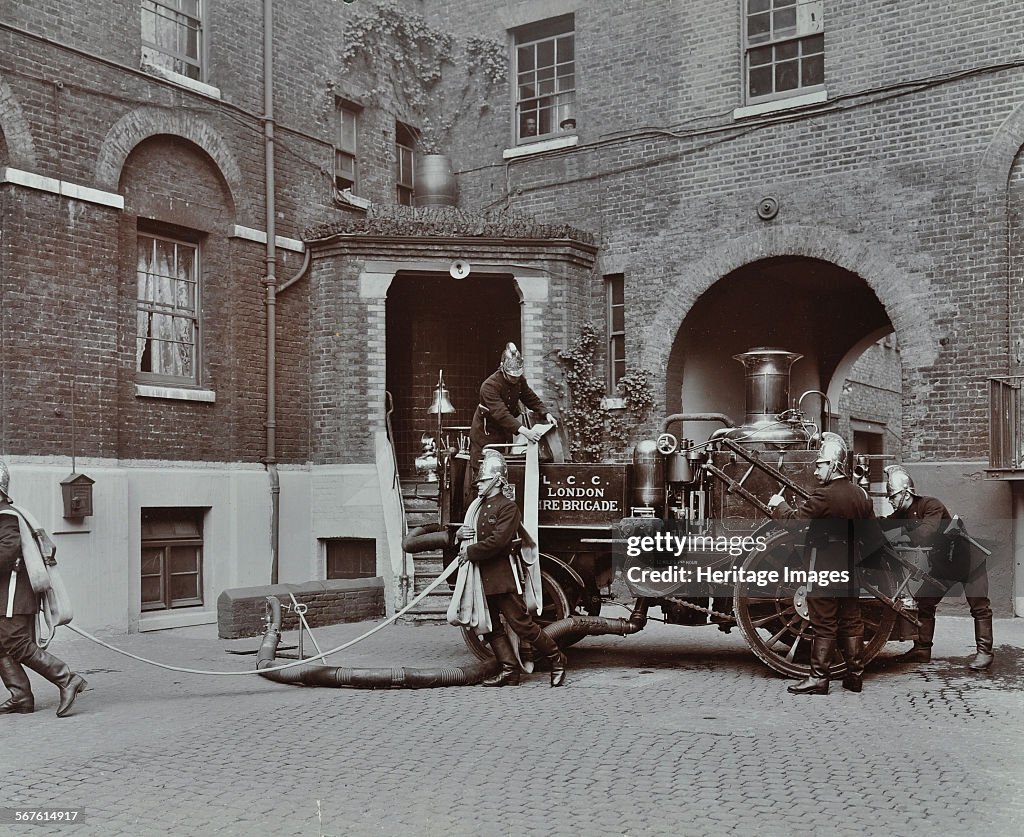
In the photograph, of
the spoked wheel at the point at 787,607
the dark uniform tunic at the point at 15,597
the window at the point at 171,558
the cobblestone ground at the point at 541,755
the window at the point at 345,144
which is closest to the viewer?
the cobblestone ground at the point at 541,755

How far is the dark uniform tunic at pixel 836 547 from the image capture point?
8.87 metres

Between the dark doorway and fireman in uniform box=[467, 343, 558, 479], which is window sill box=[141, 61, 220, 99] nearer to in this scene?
the dark doorway

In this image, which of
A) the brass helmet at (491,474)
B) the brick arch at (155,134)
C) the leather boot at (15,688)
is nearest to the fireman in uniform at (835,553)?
the brass helmet at (491,474)

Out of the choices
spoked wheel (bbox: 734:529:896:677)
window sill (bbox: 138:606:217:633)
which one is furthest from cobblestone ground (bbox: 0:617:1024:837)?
window sill (bbox: 138:606:217:633)

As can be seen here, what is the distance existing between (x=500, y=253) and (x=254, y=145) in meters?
3.51

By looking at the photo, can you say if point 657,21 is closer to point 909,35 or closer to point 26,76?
point 909,35

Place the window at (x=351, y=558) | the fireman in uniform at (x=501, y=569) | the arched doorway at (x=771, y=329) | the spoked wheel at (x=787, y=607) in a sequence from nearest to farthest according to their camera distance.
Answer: the fireman in uniform at (x=501, y=569)
the spoked wheel at (x=787, y=607)
the window at (x=351, y=558)
the arched doorway at (x=771, y=329)

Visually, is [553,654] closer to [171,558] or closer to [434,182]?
[171,558]

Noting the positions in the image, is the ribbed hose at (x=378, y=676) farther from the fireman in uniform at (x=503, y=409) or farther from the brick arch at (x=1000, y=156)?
the brick arch at (x=1000, y=156)

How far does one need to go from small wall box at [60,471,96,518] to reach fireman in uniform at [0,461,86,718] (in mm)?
4049

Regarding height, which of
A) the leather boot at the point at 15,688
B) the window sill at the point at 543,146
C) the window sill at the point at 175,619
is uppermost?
the window sill at the point at 543,146

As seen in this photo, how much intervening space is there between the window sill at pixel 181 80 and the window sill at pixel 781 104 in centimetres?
679

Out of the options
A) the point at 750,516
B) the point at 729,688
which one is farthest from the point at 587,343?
the point at 729,688

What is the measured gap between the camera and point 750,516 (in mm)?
9820
